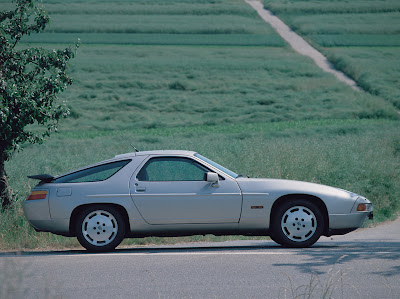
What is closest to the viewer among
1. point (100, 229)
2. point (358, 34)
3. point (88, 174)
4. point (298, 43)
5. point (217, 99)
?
point (100, 229)

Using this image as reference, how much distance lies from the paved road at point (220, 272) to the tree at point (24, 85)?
12.4 feet

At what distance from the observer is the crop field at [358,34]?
5488cm

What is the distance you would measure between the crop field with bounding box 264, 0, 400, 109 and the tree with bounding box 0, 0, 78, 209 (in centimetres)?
3502

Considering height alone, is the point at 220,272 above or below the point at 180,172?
below

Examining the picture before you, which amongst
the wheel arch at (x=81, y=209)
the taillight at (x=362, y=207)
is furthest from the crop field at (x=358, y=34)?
the wheel arch at (x=81, y=209)

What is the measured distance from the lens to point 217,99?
48875 mm

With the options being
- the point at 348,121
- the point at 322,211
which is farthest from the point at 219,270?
the point at 348,121

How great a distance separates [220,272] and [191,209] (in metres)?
1.86

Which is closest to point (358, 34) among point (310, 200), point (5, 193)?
point (5, 193)

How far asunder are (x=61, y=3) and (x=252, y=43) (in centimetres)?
3204

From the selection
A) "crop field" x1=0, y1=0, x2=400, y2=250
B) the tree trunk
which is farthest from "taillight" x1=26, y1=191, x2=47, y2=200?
the tree trunk

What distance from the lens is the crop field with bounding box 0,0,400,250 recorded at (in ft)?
54.2

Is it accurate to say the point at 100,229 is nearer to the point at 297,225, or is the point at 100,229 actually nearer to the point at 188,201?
the point at 188,201

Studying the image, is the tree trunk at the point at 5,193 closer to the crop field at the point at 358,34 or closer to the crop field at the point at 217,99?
the crop field at the point at 217,99
